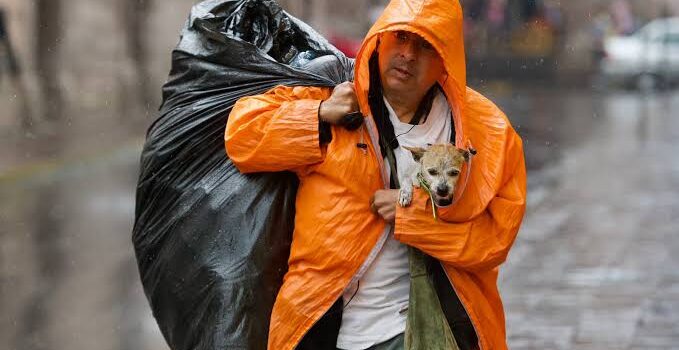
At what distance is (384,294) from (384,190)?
29cm

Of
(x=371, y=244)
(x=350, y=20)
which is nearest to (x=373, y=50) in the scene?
(x=371, y=244)

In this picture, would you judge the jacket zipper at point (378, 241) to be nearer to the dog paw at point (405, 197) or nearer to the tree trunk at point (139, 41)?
the dog paw at point (405, 197)

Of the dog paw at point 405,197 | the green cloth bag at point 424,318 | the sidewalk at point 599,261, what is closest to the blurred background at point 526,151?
the sidewalk at point 599,261

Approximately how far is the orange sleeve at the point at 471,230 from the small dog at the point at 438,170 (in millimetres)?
42

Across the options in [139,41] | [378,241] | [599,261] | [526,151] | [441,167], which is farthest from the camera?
[139,41]

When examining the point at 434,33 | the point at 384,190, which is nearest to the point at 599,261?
the point at 384,190

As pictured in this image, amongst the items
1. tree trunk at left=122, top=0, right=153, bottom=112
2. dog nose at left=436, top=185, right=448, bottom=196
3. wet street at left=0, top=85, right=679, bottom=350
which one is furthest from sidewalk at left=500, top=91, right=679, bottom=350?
tree trunk at left=122, top=0, right=153, bottom=112

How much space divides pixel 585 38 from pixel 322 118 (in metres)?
30.3

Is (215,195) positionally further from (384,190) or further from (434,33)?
(434,33)

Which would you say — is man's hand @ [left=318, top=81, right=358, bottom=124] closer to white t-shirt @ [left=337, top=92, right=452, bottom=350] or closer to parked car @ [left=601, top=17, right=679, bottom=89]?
white t-shirt @ [left=337, top=92, right=452, bottom=350]

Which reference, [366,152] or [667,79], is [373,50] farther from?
[667,79]

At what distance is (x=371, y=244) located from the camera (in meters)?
3.61

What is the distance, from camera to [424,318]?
359cm

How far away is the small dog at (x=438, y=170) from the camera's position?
3400mm
